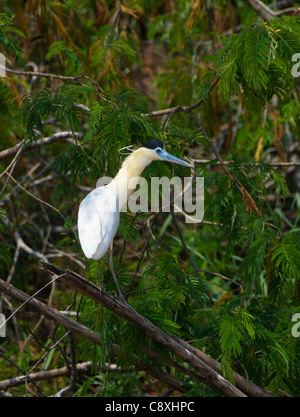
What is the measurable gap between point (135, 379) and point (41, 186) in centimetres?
223

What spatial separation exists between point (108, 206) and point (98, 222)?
91mm

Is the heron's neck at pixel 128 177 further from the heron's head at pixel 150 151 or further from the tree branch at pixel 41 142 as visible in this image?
the tree branch at pixel 41 142

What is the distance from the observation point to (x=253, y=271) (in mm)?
2885

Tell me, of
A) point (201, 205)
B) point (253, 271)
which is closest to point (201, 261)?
point (201, 205)

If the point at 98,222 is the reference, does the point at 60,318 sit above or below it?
below

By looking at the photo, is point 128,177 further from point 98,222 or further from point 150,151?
point 98,222

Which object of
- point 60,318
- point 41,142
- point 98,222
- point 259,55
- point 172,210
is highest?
point 259,55

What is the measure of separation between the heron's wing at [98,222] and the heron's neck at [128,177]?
43mm

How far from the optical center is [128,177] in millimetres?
2590

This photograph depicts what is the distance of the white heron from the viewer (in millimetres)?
2418

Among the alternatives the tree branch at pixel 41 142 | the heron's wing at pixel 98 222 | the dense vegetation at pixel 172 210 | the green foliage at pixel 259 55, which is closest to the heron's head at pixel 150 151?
the dense vegetation at pixel 172 210

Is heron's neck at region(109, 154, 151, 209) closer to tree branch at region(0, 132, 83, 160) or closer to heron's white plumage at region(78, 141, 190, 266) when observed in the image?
heron's white plumage at region(78, 141, 190, 266)

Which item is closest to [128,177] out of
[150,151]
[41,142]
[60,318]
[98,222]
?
[150,151]

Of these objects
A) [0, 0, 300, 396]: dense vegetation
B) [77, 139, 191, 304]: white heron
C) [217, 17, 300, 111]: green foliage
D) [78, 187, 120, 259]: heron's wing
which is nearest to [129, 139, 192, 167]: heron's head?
[77, 139, 191, 304]: white heron
